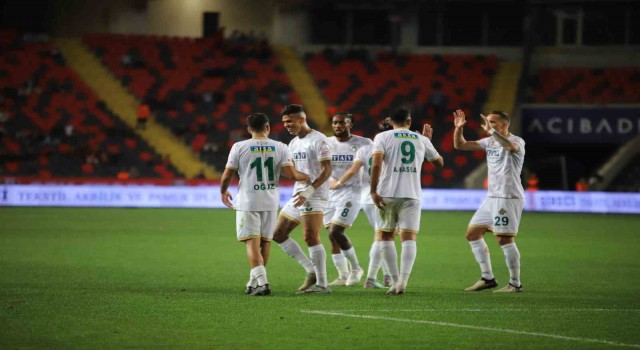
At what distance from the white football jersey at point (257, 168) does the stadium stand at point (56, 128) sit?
76.3ft

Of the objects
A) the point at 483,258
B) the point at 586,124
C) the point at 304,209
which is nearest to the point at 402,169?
the point at 304,209

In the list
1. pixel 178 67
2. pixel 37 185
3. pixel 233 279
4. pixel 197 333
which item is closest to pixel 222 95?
pixel 178 67

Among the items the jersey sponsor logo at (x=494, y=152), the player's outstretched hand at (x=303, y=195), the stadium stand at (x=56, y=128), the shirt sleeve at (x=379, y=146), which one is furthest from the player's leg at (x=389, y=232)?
the stadium stand at (x=56, y=128)

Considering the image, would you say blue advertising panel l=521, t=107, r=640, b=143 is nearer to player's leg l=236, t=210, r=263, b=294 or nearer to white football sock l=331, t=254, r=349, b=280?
white football sock l=331, t=254, r=349, b=280

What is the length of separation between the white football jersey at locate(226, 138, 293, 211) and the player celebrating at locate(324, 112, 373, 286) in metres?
1.48

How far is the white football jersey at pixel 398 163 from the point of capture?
461 inches

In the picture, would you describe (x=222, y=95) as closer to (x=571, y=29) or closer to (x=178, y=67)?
(x=178, y=67)

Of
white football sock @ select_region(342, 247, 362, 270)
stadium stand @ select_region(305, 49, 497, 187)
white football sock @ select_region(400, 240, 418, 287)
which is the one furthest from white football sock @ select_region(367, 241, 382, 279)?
stadium stand @ select_region(305, 49, 497, 187)

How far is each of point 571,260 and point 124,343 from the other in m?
10.6

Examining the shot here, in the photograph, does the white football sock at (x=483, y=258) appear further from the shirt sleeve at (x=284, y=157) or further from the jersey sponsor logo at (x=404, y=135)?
the shirt sleeve at (x=284, y=157)

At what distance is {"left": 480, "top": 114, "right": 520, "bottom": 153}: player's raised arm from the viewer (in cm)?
1215

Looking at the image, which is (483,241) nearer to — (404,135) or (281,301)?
(404,135)

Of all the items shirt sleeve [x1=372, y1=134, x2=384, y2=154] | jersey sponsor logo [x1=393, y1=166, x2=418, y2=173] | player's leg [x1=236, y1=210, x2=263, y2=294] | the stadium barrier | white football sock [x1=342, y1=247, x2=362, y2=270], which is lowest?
white football sock [x1=342, y1=247, x2=362, y2=270]

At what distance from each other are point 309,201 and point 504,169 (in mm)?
2348
